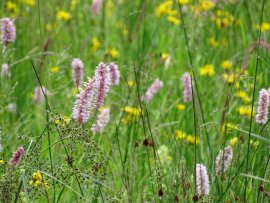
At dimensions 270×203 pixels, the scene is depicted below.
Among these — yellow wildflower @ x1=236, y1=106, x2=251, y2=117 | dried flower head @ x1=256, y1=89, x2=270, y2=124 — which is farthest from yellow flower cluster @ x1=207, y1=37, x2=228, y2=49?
dried flower head @ x1=256, y1=89, x2=270, y2=124

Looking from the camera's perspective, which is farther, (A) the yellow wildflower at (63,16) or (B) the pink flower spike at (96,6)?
(A) the yellow wildflower at (63,16)

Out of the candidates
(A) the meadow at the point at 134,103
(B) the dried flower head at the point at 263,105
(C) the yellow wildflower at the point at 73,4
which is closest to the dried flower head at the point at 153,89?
(A) the meadow at the point at 134,103

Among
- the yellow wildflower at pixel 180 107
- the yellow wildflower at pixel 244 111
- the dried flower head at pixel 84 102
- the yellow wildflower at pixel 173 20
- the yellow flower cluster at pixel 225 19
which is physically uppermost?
the yellow wildflower at pixel 173 20

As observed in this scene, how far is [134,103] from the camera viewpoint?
120 inches

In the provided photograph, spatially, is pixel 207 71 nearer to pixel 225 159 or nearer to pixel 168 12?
pixel 168 12

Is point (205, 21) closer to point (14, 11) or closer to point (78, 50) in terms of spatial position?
point (78, 50)

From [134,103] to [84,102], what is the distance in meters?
0.87

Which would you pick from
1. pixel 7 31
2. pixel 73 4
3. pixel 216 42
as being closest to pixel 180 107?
pixel 216 42

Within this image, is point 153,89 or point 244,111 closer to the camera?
point 244,111

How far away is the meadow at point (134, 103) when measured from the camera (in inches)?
87.5

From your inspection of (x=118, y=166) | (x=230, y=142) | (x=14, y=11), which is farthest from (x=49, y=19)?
(x=230, y=142)

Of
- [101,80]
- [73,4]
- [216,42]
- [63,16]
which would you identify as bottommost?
[101,80]

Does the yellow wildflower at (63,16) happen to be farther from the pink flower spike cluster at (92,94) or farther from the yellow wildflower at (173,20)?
the pink flower spike cluster at (92,94)

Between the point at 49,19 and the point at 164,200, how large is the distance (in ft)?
9.47
